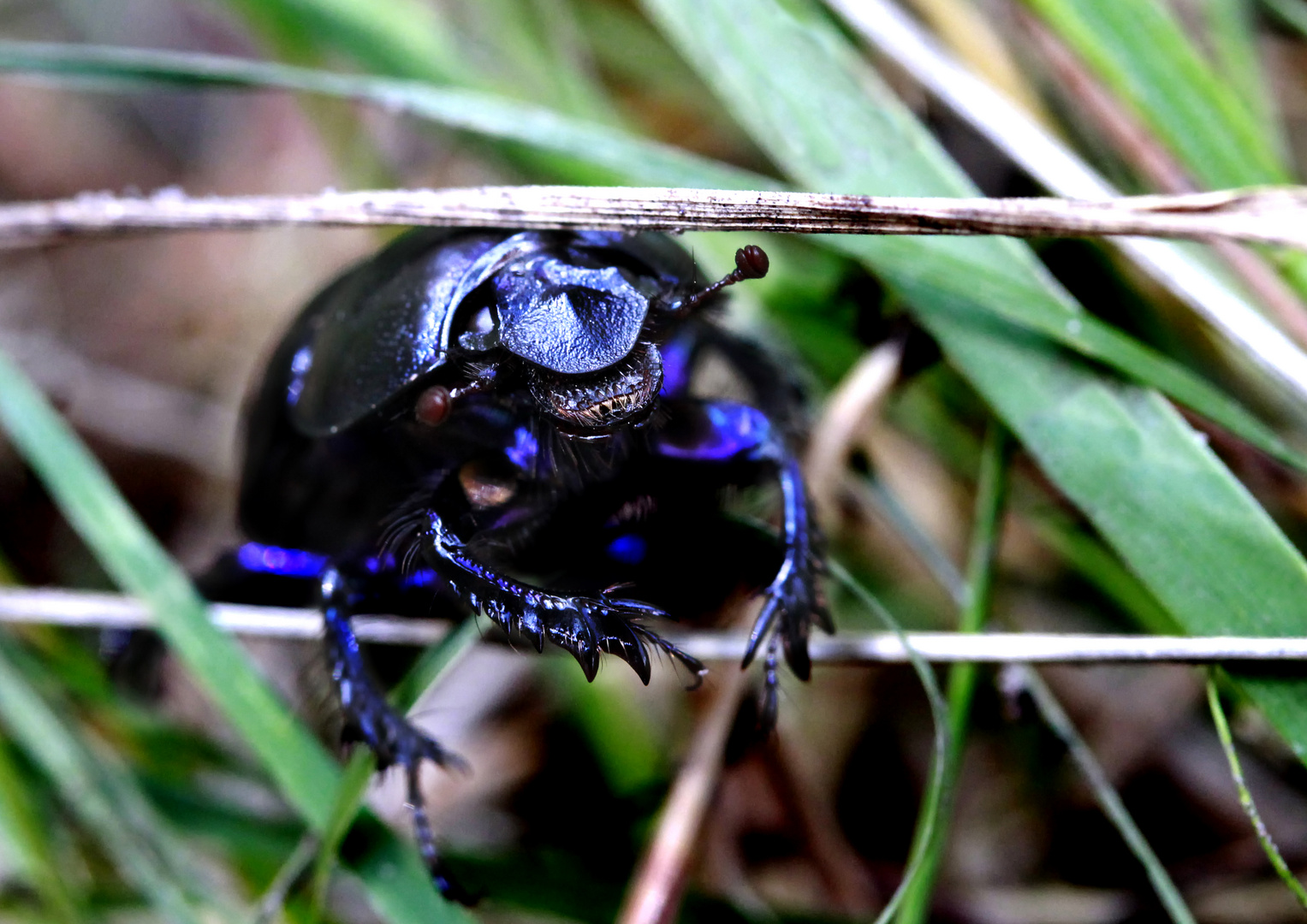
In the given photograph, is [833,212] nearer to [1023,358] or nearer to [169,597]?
[1023,358]

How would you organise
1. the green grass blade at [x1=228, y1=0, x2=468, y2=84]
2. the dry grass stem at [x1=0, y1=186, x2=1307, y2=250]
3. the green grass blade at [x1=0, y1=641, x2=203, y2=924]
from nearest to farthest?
the dry grass stem at [x1=0, y1=186, x2=1307, y2=250] < the green grass blade at [x1=0, y1=641, x2=203, y2=924] < the green grass blade at [x1=228, y1=0, x2=468, y2=84]

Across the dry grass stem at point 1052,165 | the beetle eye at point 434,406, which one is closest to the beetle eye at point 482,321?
the beetle eye at point 434,406

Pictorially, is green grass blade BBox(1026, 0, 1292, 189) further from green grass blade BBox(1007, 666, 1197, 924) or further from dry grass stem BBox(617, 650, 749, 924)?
dry grass stem BBox(617, 650, 749, 924)

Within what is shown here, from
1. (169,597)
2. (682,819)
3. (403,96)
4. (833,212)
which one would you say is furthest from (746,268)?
(169,597)

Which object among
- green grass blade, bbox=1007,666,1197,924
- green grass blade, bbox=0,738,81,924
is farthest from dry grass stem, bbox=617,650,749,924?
green grass blade, bbox=0,738,81,924

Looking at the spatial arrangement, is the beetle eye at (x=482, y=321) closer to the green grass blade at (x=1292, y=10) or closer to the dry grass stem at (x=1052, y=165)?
the dry grass stem at (x=1052, y=165)

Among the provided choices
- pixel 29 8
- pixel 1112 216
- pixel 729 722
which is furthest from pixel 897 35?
pixel 29 8
